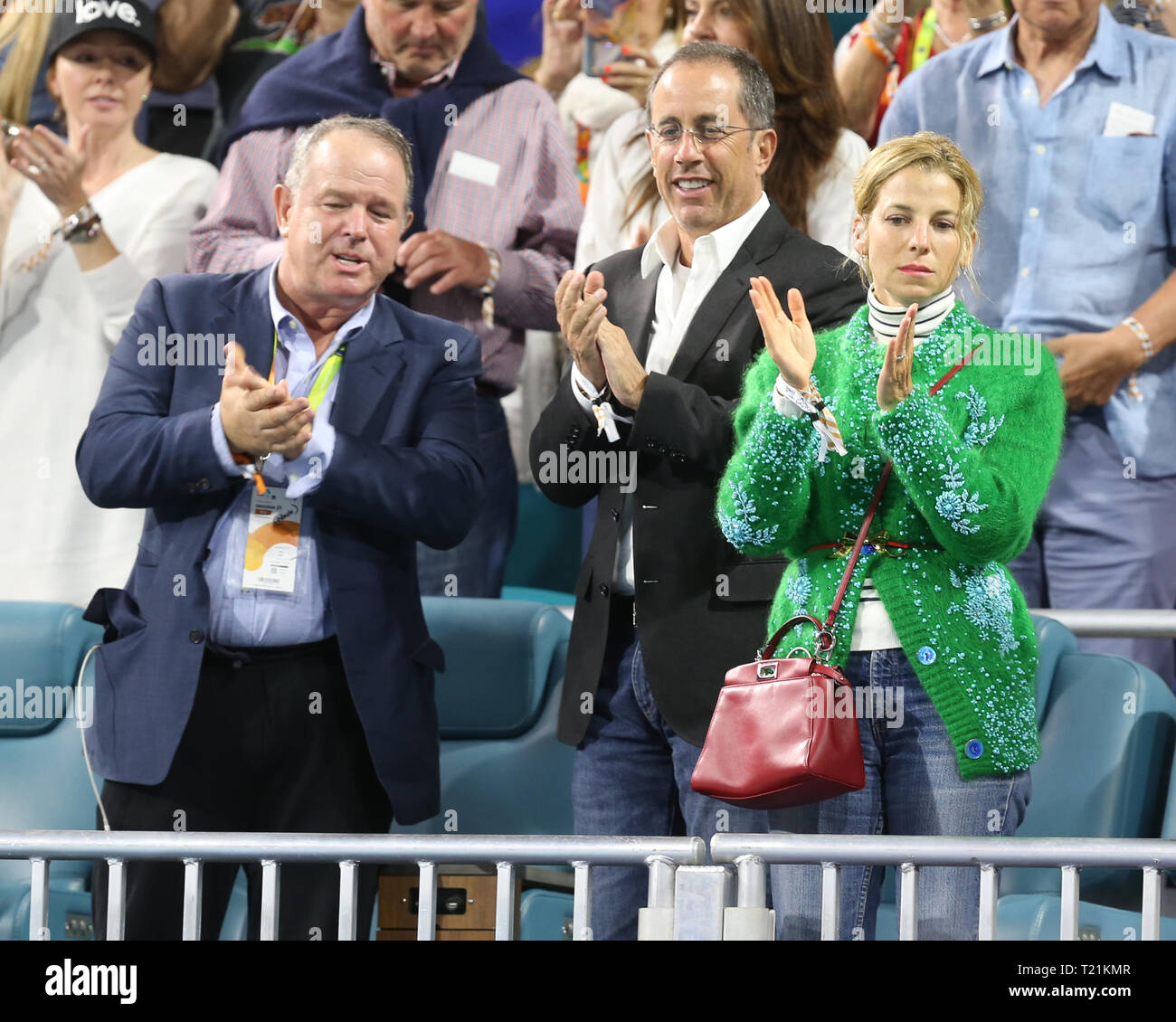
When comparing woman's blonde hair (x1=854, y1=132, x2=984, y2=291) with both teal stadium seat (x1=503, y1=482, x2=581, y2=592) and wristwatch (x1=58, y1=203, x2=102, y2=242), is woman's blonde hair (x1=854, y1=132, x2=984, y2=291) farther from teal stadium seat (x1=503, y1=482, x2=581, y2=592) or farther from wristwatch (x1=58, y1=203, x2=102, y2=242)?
wristwatch (x1=58, y1=203, x2=102, y2=242)

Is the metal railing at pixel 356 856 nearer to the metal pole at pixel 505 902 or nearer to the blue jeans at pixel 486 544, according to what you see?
the metal pole at pixel 505 902

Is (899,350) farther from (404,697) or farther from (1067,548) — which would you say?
(1067,548)

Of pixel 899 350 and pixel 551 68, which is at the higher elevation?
pixel 551 68

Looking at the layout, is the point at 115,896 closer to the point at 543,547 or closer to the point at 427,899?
the point at 427,899

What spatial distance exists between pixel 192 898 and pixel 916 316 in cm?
135

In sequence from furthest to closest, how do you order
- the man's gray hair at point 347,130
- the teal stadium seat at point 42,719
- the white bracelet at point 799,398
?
the teal stadium seat at point 42,719 → the man's gray hair at point 347,130 → the white bracelet at point 799,398

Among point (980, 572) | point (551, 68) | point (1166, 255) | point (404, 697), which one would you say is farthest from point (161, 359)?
point (1166, 255)

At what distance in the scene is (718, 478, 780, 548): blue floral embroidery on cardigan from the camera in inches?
98.4

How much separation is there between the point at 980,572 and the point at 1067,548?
1596 mm

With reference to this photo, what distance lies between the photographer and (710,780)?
245 centimetres

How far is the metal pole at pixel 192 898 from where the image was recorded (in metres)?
2.17

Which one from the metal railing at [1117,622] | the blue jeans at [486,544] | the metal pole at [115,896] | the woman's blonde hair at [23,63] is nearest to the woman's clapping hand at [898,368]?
the metal pole at [115,896]

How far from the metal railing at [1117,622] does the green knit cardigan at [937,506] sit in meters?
1.14

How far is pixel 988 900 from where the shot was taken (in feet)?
6.86
